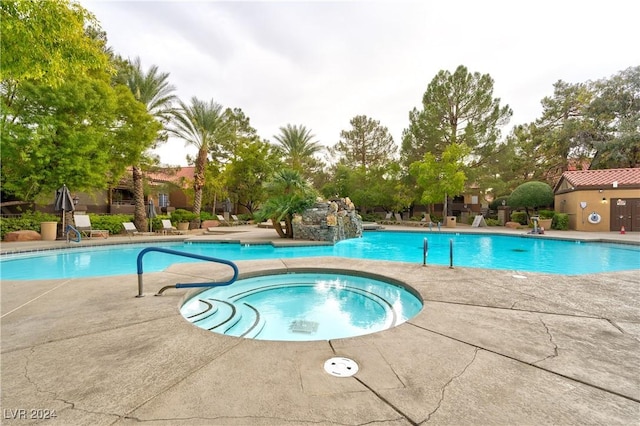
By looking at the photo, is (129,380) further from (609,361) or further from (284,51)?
(284,51)

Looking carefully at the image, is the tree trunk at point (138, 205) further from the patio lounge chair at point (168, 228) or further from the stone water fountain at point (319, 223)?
the stone water fountain at point (319, 223)

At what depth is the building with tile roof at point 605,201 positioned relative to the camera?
55.5 feet

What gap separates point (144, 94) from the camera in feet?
57.6

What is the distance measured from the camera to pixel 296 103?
25.0m

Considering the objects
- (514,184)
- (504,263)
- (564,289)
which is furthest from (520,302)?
(514,184)

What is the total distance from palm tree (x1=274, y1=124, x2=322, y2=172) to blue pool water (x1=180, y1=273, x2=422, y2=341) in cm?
2324

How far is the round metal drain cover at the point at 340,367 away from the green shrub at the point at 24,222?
58.8 feet

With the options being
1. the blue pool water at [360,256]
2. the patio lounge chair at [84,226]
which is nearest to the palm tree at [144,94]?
the patio lounge chair at [84,226]

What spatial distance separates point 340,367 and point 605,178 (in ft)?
79.2

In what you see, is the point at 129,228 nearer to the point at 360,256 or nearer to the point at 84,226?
the point at 84,226

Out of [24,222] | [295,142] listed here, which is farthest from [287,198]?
[295,142]

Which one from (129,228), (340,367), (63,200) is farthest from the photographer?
(129,228)

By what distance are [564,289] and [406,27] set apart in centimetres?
1131

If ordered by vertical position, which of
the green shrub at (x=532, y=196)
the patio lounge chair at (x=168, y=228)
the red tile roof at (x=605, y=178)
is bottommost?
the patio lounge chair at (x=168, y=228)
